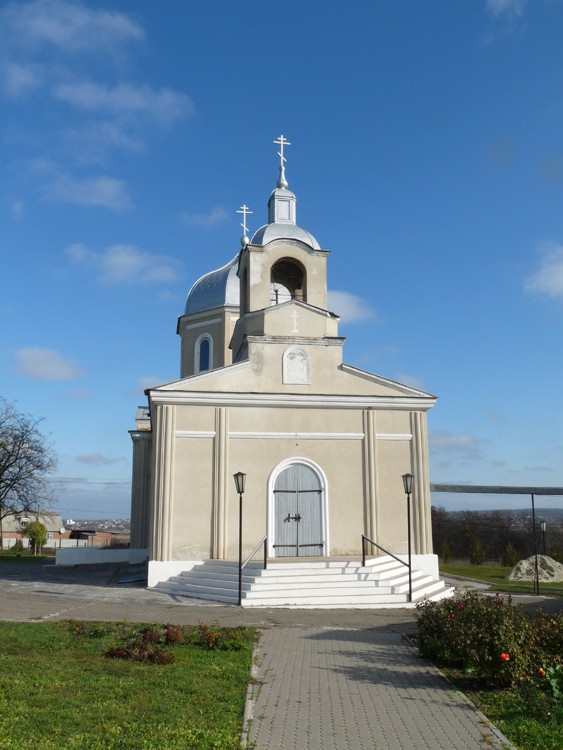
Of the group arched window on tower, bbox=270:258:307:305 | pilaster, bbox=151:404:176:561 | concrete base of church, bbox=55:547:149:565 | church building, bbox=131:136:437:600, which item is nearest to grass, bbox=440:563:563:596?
church building, bbox=131:136:437:600

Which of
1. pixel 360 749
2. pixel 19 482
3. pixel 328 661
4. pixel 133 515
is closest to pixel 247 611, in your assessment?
pixel 328 661

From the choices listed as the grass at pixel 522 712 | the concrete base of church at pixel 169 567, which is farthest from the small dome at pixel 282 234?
the grass at pixel 522 712

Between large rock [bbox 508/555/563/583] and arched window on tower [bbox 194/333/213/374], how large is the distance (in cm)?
1474

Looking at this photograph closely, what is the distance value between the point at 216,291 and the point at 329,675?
22.4 metres

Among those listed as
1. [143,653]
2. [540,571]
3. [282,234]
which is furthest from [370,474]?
[143,653]

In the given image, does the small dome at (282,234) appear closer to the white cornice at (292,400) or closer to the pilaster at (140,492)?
the white cornice at (292,400)

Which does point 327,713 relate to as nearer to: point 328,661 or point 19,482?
point 328,661

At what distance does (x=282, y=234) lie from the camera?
2316 centimetres

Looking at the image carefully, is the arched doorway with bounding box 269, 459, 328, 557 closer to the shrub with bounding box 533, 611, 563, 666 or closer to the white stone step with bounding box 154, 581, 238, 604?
the white stone step with bounding box 154, 581, 238, 604

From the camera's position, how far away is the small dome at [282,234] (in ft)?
75.2

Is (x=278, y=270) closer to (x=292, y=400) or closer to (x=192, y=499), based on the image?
(x=292, y=400)

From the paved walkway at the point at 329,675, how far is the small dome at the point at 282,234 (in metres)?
12.0

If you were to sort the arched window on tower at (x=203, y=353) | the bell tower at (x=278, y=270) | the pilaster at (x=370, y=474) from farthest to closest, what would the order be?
the arched window on tower at (x=203, y=353)
the bell tower at (x=278, y=270)
the pilaster at (x=370, y=474)

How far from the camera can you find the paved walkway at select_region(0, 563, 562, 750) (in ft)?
22.2
